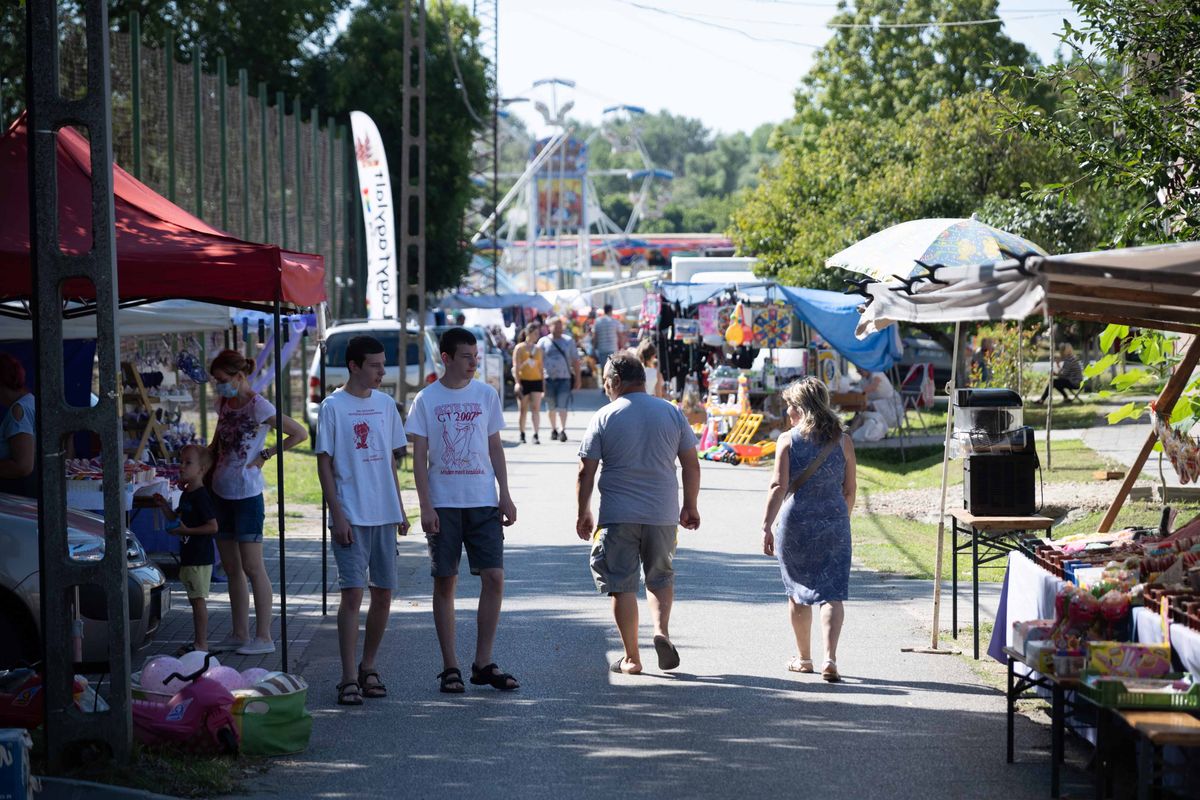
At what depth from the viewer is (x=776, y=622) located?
33.4ft

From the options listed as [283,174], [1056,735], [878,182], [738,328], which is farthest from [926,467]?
[283,174]

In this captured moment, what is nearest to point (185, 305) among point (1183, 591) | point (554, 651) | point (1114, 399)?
point (554, 651)

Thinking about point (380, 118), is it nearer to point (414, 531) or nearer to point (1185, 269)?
point (414, 531)

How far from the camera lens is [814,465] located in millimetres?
8281

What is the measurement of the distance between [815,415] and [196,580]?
Result: 12.8 feet

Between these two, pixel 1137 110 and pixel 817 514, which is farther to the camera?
pixel 1137 110

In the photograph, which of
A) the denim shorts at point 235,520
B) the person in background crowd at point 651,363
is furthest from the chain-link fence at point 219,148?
the denim shorts at point 235,520

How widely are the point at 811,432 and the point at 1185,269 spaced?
3029mm

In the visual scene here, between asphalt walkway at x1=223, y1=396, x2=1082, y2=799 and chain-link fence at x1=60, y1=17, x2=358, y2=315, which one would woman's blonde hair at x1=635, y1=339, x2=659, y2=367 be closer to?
chain-link fence at x1=60, y1=17, x2=358, y2=315

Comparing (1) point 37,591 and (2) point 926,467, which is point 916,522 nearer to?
(2) point 926,467

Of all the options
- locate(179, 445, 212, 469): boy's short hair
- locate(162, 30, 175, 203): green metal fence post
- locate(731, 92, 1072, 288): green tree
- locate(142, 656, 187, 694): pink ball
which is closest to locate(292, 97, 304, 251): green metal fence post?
locate(162, 30, 175, 203): green metal fence post

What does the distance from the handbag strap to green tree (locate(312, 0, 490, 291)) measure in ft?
Result: 119

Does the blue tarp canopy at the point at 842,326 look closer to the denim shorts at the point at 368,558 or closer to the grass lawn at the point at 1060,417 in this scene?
the grass lawn at the point at 1060,417

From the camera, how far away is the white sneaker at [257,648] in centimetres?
918
